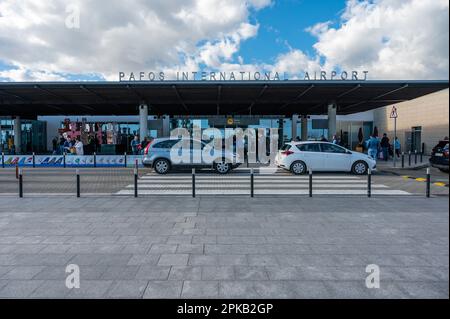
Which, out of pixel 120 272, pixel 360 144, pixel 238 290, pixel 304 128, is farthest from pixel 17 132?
pixel 238 290

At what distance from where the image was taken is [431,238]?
5.46 m

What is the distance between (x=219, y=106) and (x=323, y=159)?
51.2ft

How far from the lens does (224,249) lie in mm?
4988

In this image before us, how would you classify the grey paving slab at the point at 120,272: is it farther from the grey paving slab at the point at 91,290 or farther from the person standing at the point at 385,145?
the person standing at the point at 385,145

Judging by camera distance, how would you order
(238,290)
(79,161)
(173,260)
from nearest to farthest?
(238,290) → (173,260) → (79,161)

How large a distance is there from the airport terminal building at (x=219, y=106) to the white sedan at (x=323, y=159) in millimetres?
3766

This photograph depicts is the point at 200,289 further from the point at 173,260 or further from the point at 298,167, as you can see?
the point at 298,167

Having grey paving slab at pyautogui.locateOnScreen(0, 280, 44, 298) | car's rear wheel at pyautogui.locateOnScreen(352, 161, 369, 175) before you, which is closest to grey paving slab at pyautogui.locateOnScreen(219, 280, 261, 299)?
grey paving slab at pyautogui.locateOnScreen(0, 280, 44, 298)

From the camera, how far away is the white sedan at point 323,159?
1442 cm

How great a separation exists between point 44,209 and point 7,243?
2.53m

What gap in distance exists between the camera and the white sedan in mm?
14422

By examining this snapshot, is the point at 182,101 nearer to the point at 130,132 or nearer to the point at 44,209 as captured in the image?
the point at 130,132

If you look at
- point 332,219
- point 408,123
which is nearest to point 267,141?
point 408,123
